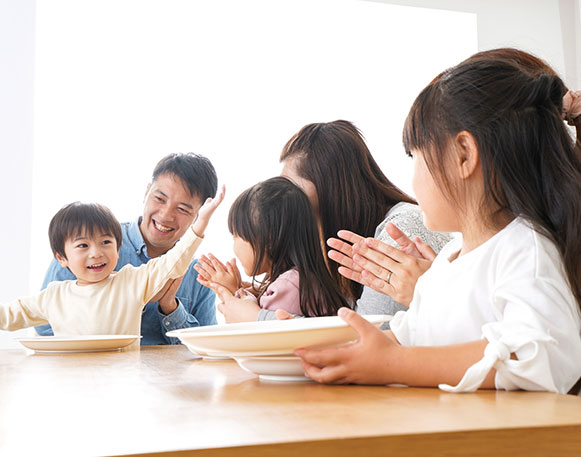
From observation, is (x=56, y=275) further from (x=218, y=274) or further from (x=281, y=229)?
(x=281, y=229)

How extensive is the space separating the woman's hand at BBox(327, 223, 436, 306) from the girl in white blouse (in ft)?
0.34

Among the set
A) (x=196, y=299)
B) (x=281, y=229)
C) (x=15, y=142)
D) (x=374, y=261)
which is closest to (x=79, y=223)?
(x=281, y=229)

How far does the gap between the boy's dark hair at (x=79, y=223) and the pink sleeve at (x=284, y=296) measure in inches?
24.1

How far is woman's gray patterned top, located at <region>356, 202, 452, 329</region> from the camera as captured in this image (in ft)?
4.77

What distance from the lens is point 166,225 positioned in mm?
2422

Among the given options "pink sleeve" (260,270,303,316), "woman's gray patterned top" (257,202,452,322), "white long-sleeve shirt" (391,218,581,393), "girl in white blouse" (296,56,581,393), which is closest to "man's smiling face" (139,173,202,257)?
"pink sleeve" (260,270,303,316)

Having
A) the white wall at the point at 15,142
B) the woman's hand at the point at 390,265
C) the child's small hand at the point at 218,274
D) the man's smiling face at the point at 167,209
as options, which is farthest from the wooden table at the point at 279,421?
the white wall at the point at 15,142

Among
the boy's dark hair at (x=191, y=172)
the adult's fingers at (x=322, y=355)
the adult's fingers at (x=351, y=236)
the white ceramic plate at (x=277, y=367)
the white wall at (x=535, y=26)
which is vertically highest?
the white wall at (x=535, y=26)

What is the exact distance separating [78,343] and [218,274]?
0.50m

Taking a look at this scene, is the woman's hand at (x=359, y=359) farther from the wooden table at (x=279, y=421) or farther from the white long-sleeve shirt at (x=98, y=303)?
the white long-sleeve shirt at (x=98, y=303)

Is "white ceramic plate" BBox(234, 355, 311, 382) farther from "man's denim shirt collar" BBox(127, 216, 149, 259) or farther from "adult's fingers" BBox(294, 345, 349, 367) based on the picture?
"man's denim shirt collar" BBox(127, 216, 149, 259)

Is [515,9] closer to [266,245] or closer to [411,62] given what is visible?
[411,62]

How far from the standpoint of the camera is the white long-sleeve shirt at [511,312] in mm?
685

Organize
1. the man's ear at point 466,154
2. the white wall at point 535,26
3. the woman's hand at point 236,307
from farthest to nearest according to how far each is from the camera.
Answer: the white wall at point 535,26 → the woman's hand at point 236,307 → the man's ear at point 466,154
